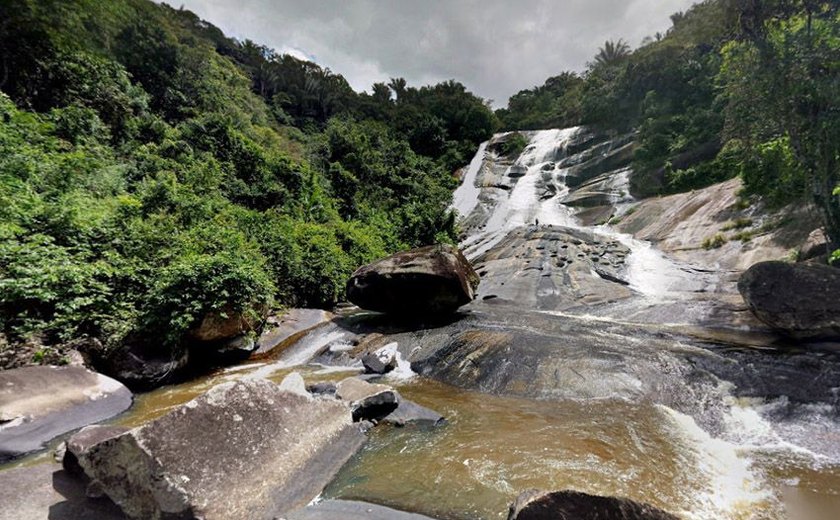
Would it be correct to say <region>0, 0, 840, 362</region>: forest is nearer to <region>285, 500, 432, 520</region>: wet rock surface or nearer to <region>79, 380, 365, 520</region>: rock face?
<region>79, 380, 365, 520</region>: rock face

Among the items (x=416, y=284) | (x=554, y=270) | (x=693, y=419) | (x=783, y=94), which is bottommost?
(x=693, y=419)

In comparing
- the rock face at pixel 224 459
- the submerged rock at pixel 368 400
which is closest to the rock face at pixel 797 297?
the submerged rock at pixel 368 400

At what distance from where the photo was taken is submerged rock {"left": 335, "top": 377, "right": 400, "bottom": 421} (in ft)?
19.9

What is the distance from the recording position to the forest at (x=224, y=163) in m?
7.99

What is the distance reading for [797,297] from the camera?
8148 mm

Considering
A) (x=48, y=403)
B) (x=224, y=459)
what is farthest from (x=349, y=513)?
(x=48, y=403)

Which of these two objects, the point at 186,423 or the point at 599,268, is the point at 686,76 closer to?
the point at 599,268

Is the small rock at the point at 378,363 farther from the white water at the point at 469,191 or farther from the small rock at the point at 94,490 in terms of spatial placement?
the white water at the point at 469,191

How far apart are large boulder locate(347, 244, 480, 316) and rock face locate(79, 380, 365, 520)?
25.2 ft

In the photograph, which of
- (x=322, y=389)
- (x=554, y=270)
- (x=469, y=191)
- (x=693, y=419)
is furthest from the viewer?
(x=469, y=191)

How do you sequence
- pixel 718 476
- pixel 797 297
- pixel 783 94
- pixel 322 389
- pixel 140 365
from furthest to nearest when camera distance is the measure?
pixel 783 94, pixel 797 297, pixel 140 365, pixel 322 389, pixel 718 476

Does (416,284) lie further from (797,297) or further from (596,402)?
(797,297)

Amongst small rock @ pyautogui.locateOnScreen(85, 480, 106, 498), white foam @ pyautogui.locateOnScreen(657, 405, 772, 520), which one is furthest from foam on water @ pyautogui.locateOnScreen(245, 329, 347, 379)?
white foam @ pyautogui.locateOnScreen(657, 405, 772, 520)

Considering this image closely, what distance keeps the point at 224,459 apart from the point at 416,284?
354 inches
